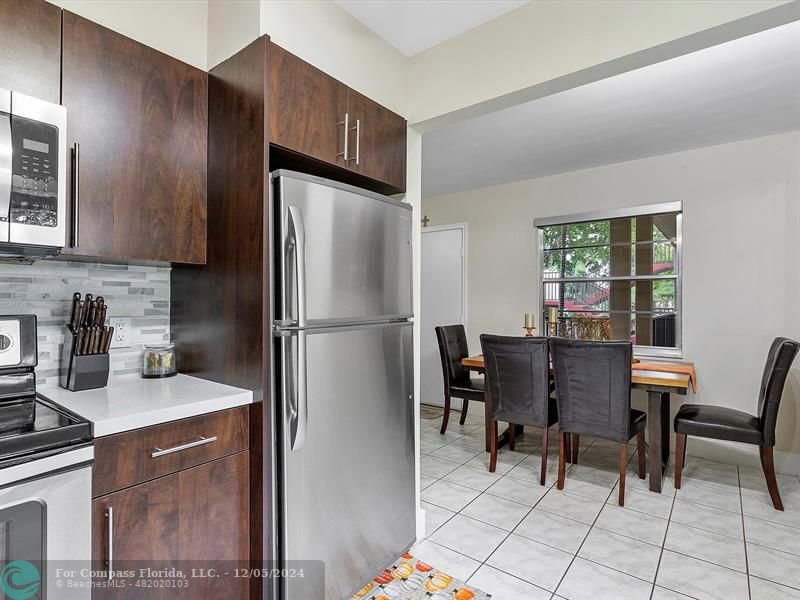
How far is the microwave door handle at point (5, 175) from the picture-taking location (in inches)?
47.4

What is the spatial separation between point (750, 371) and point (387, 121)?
11.1ft

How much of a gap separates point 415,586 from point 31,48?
245cm

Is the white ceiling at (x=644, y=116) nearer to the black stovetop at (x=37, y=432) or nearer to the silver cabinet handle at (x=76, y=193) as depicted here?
the silver cabinet handle at (x=76, y=193)

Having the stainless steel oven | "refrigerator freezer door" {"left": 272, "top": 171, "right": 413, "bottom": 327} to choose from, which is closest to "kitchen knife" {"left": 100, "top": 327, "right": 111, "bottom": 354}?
the stainless steel oven

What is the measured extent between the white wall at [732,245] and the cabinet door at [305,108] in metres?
3.13

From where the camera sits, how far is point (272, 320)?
1459 mm

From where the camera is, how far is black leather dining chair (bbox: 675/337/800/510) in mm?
2488

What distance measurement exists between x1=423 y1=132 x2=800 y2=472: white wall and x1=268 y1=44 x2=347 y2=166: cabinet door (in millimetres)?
3132

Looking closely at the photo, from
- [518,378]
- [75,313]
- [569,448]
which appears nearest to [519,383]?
[518,378]

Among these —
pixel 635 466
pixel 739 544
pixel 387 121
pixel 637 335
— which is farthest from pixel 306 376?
pixel 637 335

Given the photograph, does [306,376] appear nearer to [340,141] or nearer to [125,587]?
[125,587]

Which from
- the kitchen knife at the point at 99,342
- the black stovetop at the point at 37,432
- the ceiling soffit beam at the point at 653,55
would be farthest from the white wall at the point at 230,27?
the black stovetop at the point at 37,432

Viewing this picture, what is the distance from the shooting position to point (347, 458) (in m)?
1.69

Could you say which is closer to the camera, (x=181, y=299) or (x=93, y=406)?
(x=93, y=406)
